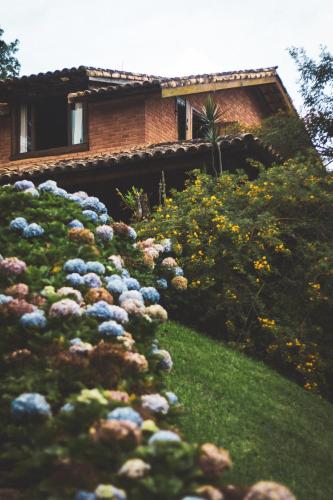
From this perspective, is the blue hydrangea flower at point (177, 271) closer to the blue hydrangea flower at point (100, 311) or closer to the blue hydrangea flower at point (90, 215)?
the blue hydrangea flower at point (90, 215)

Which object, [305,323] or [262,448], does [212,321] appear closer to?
[305,323]

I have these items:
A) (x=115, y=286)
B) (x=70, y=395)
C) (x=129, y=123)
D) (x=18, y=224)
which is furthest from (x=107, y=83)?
(x=70, y=395)

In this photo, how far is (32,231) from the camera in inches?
201

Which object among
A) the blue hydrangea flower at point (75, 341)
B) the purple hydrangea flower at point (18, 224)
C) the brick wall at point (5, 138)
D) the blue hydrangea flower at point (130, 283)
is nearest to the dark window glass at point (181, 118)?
the brick wall at point (5, 138)

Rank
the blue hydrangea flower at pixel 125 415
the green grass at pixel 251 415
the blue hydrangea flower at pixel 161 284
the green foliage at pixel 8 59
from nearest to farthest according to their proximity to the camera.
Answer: the blue hydrangea flower at pixel 125 415 < the green grass at pixel 251 415 < the blue hydrangea flower at pixel 161 284 < the green foliage at pixel 8 59

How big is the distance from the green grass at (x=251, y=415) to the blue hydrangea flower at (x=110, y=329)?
66 cm

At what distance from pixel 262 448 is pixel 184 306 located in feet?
11.2

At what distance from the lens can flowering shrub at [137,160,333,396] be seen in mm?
7738

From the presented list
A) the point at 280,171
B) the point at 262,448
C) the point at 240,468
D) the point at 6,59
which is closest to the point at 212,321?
the point at 280,171

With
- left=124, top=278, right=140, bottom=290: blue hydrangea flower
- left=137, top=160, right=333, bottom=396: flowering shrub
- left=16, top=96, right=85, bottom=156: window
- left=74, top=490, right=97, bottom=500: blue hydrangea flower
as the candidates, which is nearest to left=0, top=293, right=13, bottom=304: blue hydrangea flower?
left=124, top=278, right=140, bottom=290: blue hydrangea flower

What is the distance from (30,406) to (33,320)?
88 centimetres

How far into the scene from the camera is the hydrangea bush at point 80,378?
2357 millimetres

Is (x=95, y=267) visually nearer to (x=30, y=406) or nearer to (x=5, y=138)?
(x=30, y=406)

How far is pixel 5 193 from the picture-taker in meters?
5.92
